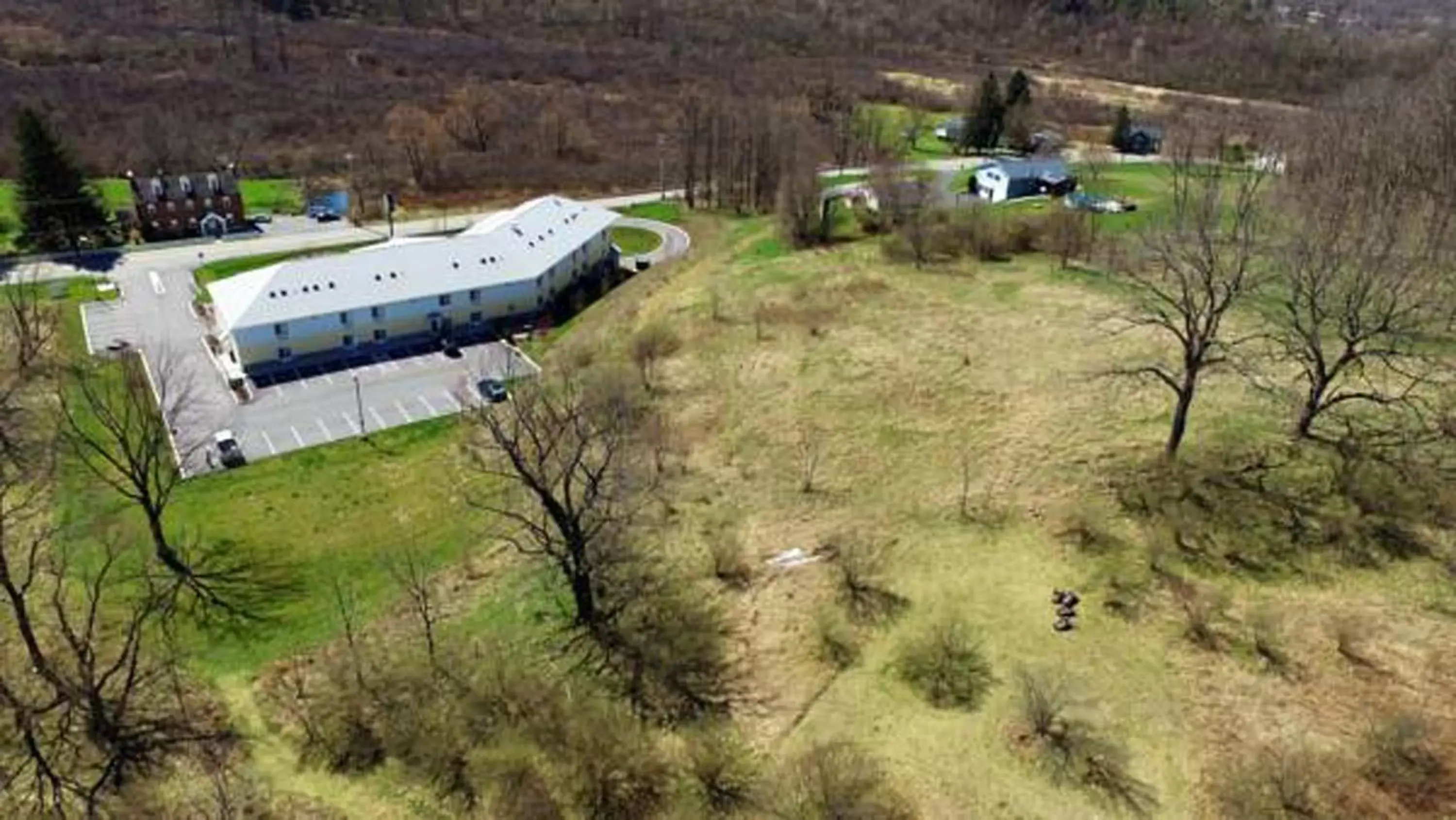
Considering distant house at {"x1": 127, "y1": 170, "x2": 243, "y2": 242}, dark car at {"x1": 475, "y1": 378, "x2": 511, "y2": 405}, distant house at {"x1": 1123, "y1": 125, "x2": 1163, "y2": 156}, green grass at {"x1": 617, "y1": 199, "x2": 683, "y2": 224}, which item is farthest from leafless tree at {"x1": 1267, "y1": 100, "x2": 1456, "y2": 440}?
distant house at {"x1": 127, "y1": 170, "x2": 243, "y2": 242}

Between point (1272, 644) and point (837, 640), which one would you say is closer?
point (1272, 644)

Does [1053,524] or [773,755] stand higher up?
[1053,524]

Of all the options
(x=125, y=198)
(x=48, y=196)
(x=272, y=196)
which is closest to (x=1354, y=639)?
(x=48, y=196)

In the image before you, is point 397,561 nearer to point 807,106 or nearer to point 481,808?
point 481,808

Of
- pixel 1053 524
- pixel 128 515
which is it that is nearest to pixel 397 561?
pixel 128 515

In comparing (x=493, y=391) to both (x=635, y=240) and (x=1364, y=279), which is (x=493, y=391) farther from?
(x=1364, y=279)

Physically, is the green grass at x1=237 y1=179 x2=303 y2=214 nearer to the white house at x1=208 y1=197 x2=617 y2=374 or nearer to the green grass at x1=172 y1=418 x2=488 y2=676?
the white house at x1=208 y1=197 x2=617 y2=374
